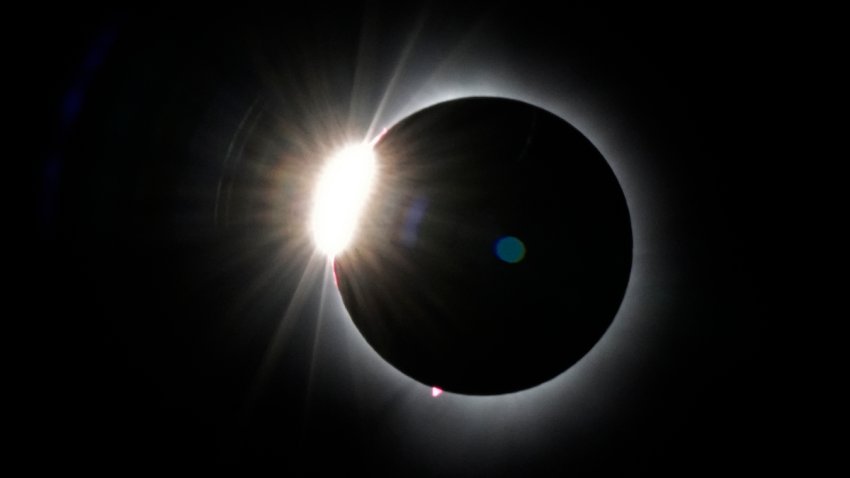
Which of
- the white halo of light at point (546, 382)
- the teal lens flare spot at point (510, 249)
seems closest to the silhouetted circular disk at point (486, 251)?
the teal lens flare spot at point (510, 249)

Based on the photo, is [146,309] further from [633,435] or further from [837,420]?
[837,420]

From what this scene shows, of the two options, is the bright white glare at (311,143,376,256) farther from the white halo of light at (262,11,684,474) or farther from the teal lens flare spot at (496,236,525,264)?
the teal lens flare spot at (496,236,525,264)

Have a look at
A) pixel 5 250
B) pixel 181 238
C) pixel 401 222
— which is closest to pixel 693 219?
pixel 401 222

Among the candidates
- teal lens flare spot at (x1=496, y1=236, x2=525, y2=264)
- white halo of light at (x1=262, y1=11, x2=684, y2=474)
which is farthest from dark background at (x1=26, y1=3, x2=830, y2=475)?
teal lens flare spot at (x1=496, y1=236, x2=525, y2=264)

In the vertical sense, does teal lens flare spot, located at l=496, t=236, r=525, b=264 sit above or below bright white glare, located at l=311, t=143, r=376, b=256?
below

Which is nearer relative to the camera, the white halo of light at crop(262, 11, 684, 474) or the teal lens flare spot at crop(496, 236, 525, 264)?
the teal lens flare spot at crop(496, 236, 525, 264)

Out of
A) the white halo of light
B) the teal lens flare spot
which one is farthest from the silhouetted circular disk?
the white halo of light
